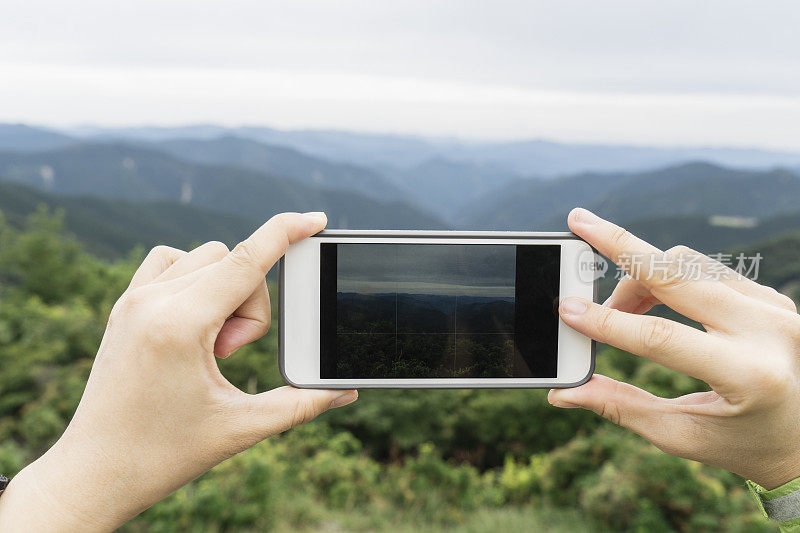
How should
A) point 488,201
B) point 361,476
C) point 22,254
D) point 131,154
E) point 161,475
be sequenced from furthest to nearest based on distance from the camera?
1. point 131,154
2. point 488,201
3. point 22,254
4. point 361,476
5. point 161,475

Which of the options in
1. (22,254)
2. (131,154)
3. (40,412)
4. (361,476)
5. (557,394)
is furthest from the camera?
(131,154)

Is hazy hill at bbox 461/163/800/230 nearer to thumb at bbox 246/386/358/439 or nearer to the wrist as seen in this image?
thumb at bbox 246/386/358/439

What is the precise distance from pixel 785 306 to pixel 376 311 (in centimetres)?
109

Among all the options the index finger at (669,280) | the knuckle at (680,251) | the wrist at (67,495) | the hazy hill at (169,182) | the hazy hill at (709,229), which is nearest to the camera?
the wrist at (67,495)

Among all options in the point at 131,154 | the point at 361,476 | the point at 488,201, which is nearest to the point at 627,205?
the point at 488,201

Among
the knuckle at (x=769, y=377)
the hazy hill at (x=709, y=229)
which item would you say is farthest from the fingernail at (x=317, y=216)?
the hazy hill at (x=709, y=229)

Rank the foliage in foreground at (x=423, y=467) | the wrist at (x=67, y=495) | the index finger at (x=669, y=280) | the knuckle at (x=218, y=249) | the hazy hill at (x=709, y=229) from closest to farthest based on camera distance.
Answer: the wrist at (x=67, y=495), the index finger at (x=669, y=280), the knuckle at (x=218, y=249), the foliage in foreground at (x=423, y=467), the hazy hill at (x=709, y=229)

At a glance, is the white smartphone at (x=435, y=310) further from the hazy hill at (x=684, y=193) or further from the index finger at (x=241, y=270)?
the hazy hill at (x=684, y=193)

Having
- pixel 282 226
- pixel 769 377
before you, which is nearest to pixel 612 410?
pixel 769 377

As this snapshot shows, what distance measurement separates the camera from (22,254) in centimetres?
3606

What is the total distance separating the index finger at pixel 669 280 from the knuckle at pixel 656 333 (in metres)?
0.09

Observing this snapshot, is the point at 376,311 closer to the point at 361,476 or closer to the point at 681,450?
the point at 681,450

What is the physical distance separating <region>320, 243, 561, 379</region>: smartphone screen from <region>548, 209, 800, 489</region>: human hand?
6.6 inches

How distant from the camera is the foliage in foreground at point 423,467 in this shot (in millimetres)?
4988
